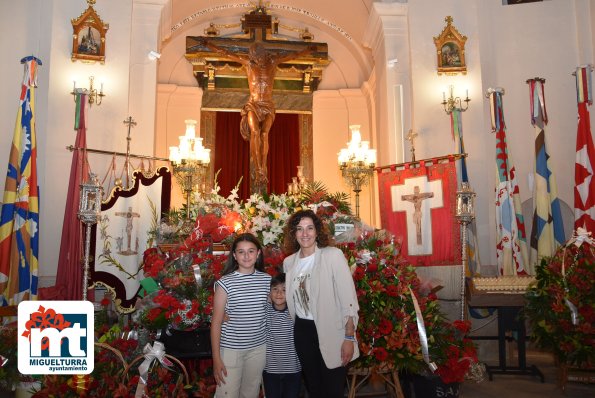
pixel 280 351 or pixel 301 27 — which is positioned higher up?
pixel 301 27

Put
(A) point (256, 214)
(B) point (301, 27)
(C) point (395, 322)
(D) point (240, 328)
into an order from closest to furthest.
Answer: (D) point (240, 328) → (C) point (395, 322) → (A) point (256, 214) → (B) point (301, 27)

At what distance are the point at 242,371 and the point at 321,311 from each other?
616 mm

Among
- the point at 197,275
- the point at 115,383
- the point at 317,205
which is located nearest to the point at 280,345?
the point at 197,275

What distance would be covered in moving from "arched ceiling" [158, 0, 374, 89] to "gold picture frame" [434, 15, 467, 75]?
3008 millimetres

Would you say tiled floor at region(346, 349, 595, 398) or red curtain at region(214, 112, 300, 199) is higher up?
red curtain at region(214, 112, 300, 199)

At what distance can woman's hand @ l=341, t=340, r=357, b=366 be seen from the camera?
313 centimetres

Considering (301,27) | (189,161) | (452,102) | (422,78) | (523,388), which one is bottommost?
(523,388)

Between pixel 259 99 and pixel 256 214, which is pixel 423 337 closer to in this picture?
pixel 256 214

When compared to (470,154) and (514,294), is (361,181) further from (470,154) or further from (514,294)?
(514,294)

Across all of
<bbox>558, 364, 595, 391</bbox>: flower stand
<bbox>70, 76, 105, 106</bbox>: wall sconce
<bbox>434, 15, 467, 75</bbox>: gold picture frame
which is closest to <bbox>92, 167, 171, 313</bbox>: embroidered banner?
<bbox>70, 76, 105, 106</bbox>: wall sconce

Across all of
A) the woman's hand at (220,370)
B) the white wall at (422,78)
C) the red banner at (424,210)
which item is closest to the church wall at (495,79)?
the white wall at (422,78)

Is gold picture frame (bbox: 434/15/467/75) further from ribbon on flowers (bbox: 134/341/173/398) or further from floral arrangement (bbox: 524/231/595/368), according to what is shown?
ribbon on flowers (bbox: 134/341/173/398)

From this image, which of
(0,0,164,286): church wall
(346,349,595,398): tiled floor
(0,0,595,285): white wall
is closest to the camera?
(346,349,595,398): tiled floor

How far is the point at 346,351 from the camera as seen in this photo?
3.13 meters
